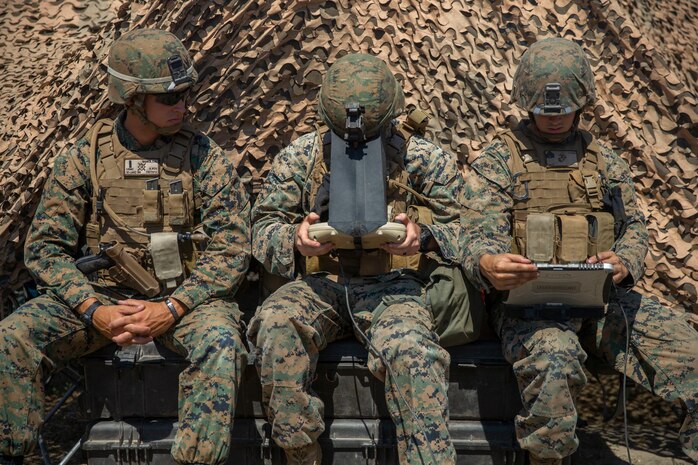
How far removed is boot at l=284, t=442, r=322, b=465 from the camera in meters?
4.71

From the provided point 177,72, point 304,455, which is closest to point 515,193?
point 304,455

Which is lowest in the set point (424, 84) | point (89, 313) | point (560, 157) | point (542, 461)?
point (542, 461)

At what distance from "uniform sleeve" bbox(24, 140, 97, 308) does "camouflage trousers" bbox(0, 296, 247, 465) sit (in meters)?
0.14

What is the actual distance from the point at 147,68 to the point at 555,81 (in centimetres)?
187

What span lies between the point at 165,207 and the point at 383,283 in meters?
1.09

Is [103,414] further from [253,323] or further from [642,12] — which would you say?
[642,12]

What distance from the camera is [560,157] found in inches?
201

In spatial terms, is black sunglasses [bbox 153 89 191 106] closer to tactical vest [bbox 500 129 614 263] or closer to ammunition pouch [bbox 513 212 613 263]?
tactical vest [bbox 500 129 614 263]

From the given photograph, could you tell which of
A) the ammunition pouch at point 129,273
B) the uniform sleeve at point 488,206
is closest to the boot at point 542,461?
the uniform sleeve at point 488,206

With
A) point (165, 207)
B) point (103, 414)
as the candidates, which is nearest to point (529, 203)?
point (165, 207)

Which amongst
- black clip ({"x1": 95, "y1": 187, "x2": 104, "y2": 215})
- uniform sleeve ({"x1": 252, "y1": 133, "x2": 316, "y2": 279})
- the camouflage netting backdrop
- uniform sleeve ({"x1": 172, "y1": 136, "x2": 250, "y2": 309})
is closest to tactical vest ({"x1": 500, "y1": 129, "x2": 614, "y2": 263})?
the camouflage netting backdrop

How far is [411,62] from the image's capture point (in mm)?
5836

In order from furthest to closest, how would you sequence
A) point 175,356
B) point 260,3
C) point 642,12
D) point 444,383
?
point 642,12 → point 260,3 → point 175,356 → point 444,383

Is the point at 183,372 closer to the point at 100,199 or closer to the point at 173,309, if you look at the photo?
the point at 173,309
